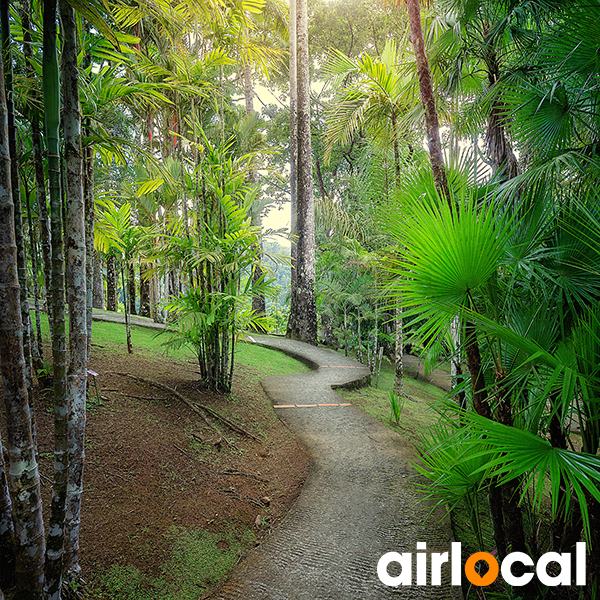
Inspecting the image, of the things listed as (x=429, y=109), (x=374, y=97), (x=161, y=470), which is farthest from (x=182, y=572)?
(x=374, y=97)

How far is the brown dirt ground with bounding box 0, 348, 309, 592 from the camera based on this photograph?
204 centimetres

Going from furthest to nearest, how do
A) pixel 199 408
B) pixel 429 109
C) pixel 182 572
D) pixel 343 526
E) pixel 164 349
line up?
pixel 164 349 → pixel 199 408 → pixel 343 526 → pixel 429 109 → pixel 182 572

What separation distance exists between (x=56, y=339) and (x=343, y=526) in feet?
7.01

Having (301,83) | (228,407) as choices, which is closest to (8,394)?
(228,407)

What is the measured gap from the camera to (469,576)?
2.00m

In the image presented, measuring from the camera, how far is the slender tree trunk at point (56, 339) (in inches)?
58.0

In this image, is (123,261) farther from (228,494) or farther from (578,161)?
(578,161)

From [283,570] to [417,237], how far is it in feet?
6.47

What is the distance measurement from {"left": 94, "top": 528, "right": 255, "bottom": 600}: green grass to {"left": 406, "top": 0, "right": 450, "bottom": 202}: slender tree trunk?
2.43m

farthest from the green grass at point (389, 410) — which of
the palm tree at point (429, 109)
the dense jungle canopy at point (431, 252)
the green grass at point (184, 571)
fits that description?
the palm tree at point (429, 109)

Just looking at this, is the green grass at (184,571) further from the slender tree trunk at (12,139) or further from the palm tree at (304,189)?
the palm tree at (304,189)

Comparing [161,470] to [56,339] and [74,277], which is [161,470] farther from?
[74,277]

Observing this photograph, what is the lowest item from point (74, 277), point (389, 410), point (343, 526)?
point (389, 410)

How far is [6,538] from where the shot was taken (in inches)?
58.3
